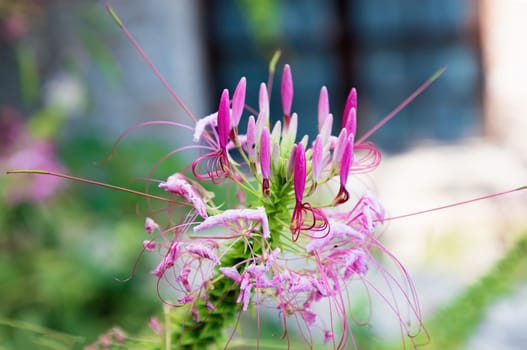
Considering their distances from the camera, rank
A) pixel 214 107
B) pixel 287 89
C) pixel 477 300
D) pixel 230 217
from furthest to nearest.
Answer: pixel 214 107, pixel 477 300, pixel 287 89, pixel 230 217

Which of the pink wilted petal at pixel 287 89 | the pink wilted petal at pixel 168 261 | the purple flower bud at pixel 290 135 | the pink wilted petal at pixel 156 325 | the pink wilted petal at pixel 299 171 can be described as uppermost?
the pink wilted petal at pixel 287 89

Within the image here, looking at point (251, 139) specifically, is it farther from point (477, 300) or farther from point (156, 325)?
point (477, 300)

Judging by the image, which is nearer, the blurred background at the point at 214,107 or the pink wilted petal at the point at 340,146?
the pink wilted petal at the point at 340,146

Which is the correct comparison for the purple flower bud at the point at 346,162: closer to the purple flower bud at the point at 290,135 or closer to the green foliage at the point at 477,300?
the purple flower bud at the point at 290,135

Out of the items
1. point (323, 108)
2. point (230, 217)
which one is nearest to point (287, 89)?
point (323, 108)

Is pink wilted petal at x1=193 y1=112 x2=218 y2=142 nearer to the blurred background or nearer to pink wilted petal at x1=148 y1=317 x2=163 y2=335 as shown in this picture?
pink wilted petal at x1=148 y1=317 x2=163 y2=335

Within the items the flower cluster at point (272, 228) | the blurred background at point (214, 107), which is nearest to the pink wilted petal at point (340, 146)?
the flower cluster at point (272, 228)

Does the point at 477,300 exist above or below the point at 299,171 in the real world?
below

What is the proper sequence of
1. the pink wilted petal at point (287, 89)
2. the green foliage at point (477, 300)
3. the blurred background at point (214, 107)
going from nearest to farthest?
the pink wilted petal at point (287, 89)
the green foliage at point (477, 300)
the blurred background at point (214, 107)

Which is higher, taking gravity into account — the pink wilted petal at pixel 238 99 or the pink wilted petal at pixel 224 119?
the pink wilted petal at pixel 238 99

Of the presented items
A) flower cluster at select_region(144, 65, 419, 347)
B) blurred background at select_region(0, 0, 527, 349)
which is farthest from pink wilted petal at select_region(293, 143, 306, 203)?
blurred background at select_region(0, 0, 527, 349)
